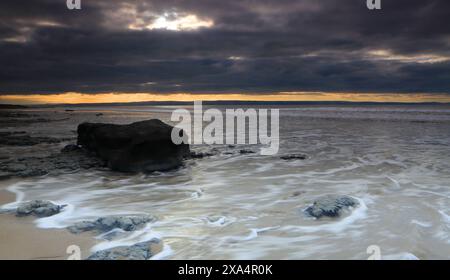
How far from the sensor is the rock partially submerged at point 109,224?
4.95m

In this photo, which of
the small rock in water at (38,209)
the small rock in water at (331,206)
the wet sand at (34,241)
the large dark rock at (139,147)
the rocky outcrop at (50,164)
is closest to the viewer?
the wet sand at (34,241)

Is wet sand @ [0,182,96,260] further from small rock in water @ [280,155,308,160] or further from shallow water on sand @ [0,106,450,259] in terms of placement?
small rock in water @ [280,155,308,160]

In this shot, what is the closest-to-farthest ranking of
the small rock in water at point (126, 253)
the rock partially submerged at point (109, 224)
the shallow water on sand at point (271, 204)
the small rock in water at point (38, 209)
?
the small rock in water at point (126, 253), the shallow water on sand at point (271, 204), the rock partially submerged at point (109, 224), the small rock in water at point (38, 209)

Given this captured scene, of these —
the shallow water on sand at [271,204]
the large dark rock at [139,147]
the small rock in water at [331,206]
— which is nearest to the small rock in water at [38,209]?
the shallow water on sand at [271,204]

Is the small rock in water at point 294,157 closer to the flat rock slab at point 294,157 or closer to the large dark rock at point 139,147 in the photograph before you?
the flat rock slab at point 294,157

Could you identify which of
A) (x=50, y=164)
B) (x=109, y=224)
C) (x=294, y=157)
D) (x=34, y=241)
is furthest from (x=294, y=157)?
(x=34, y=241)

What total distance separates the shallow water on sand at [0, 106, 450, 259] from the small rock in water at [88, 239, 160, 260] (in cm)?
22

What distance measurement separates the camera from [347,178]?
8.28 meters

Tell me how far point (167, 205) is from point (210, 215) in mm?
946

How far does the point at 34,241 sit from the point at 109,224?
3.03ft

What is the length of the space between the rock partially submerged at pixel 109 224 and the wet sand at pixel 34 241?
166 mm

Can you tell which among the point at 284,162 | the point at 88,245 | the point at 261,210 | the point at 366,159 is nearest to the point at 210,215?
the point at 261,210

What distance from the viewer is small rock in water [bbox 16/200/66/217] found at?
562 centimetres

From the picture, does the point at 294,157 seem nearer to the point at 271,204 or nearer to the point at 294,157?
the point at 294,157
